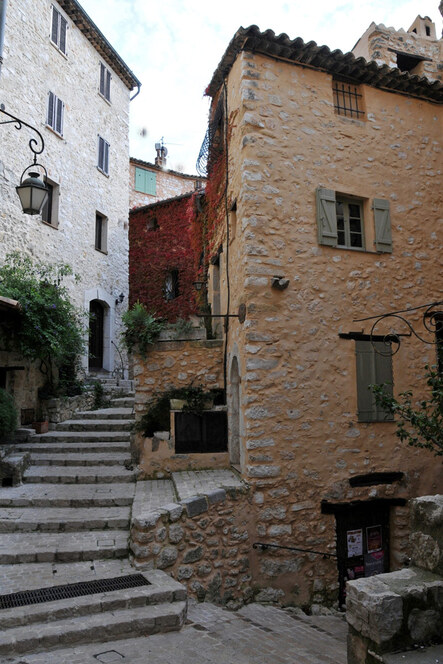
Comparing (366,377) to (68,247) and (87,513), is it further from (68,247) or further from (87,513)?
(68,247)

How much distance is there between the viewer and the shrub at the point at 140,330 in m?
8.51

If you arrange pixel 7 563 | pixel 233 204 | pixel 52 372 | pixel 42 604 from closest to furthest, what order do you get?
pixel 42 604 < pixel 7 563 < pixel 233 204 < pixel 52 372

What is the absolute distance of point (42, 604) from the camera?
4.55m

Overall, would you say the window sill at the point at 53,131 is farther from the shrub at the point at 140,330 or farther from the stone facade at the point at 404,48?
the stone facade at the point at 404,48

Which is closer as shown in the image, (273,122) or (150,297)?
(273,122)

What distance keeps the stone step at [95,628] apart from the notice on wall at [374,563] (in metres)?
4.02

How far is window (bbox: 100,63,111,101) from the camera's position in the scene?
17.0 metres

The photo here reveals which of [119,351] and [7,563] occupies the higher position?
[119,351]

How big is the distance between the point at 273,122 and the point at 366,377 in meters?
4.49

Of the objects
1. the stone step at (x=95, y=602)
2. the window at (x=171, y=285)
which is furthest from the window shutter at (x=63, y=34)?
the stone step at (x=95, y=602)

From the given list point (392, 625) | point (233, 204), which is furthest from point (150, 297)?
point (392, 625)

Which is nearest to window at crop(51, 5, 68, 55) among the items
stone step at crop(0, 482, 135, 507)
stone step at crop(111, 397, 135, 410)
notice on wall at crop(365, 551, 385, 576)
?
stone step at crop(111, 397, 135, 410)

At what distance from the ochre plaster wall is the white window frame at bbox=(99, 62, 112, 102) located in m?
10.6

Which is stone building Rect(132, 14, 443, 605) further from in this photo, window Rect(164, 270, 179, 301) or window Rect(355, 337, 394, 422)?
window Rect(164, 270, 179, 301)
